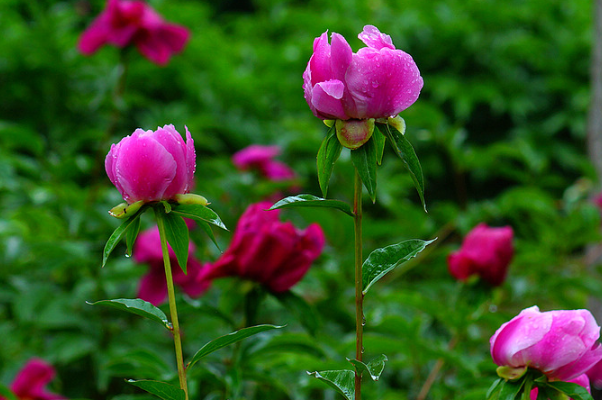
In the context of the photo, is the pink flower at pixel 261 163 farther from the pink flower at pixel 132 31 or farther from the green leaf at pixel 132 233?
the green leaf at pixel 132 233

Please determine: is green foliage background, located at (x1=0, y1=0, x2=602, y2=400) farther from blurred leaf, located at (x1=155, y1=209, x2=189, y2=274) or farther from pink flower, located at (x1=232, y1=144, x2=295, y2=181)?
blurred leaf, located at (x1=155, y1=209, x2=189, y2=274)

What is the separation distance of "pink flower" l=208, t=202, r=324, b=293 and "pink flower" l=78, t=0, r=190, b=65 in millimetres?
618

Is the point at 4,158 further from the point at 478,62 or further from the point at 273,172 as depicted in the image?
the point at 478,62

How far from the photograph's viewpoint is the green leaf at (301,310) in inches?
22.2

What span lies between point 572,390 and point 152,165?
292 mm

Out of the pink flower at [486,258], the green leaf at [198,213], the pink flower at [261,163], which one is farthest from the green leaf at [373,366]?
the pink flower at [261,163]

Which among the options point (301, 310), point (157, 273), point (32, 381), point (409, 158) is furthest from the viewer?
point (157, 273)

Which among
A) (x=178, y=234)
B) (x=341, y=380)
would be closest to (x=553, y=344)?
(x=341, y=380)

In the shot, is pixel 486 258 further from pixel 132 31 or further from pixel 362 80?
pixel 132 31

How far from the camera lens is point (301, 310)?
0.57 metres

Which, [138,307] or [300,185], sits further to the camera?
[300,185]

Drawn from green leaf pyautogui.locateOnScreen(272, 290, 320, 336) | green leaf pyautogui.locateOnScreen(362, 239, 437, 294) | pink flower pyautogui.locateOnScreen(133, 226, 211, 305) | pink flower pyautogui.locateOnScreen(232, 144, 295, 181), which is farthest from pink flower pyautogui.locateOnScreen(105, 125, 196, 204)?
pink flower pyautogui.locateOnScreen(232, 144, 295, 181)

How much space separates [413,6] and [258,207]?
6.67 feet

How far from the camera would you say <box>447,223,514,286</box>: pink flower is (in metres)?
0.73
